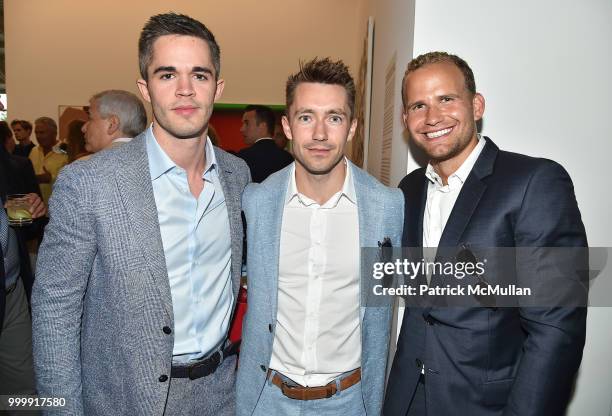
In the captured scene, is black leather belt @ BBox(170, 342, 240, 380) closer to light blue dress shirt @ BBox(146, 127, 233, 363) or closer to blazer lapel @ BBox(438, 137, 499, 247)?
light blue dress shirt @ BBox(146, 127, 233, 363)

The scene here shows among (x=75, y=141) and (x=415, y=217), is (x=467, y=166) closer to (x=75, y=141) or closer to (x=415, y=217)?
(x=415, y=217)

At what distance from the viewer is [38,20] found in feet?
27.1

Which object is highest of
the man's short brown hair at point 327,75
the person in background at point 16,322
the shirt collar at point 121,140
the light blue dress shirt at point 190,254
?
the man's short brown hair at point 327,75

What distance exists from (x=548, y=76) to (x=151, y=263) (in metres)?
2.07

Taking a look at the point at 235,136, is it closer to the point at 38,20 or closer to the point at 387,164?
the point at 38,20

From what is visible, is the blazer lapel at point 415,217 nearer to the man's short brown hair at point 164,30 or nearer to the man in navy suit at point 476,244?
the man in navy suit at point 476,244

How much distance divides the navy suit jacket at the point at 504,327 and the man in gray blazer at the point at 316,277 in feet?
0.81

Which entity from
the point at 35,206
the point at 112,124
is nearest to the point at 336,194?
the point at 112,124

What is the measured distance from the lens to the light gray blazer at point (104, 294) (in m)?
1.52

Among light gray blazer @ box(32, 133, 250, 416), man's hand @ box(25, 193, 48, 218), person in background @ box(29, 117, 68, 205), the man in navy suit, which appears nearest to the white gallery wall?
the man in navy suit

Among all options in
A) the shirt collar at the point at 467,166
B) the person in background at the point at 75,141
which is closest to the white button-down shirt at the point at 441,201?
the shirt collar at the point at 467,166

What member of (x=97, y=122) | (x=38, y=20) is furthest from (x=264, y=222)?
(x=38, y=20)

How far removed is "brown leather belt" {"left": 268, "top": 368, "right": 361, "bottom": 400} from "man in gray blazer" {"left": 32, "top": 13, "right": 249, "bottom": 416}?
0.85 ft

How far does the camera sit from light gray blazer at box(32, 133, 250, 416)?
1523 mm
